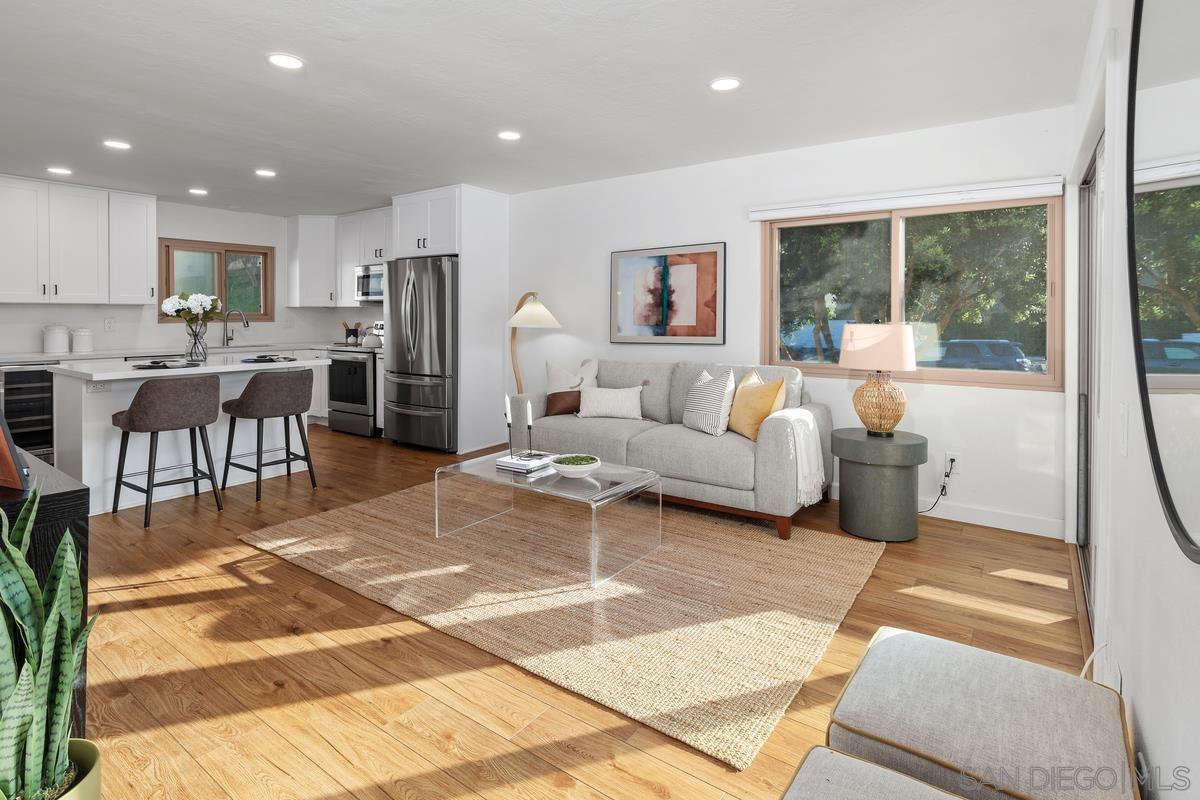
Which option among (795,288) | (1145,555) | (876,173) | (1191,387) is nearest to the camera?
(1191,387)

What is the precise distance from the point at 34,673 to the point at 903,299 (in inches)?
171

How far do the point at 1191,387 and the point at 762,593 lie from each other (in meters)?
2.20

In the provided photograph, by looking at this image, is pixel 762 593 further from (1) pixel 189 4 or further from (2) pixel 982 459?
(1) pixel 189 4

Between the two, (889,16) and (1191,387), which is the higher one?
(889,16)

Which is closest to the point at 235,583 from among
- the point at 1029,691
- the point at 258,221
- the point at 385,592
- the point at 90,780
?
the point at 385,592

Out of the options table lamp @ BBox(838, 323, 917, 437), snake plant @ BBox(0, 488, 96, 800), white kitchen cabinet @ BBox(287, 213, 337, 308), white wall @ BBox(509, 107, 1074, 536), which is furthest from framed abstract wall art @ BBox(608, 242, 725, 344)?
snake plant @ BBox(0, 488, 96, 800)

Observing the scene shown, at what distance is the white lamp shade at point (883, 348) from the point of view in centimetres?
358

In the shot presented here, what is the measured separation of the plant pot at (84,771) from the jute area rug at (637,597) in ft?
4.38

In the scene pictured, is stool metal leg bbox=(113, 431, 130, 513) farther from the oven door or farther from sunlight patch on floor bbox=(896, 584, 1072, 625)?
sunlight patch on floor bbox=(896, 584, 1072, 625)

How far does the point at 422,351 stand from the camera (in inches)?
235

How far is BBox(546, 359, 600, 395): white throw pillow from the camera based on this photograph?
200 inches

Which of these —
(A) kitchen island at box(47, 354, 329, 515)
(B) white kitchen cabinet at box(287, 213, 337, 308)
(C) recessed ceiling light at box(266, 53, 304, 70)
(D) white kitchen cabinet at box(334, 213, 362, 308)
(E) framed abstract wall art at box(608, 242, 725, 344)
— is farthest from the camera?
(B) white kitchen cabinet at box(287, 213, 337, 308)

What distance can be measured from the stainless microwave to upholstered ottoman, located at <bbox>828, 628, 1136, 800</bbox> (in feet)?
21.6

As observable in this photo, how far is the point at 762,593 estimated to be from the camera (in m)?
2.93
